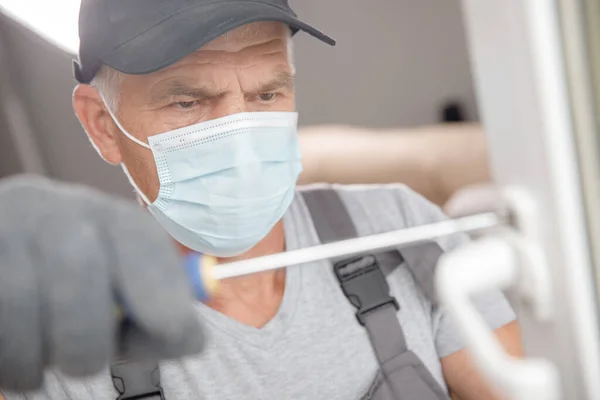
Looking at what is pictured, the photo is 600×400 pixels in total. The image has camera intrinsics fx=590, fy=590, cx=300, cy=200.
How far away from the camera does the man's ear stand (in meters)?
0.83

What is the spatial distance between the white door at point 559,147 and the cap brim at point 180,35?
382 millimetres

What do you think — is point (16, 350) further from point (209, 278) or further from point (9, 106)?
point (9, 106)

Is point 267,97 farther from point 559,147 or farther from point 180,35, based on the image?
point 559,147

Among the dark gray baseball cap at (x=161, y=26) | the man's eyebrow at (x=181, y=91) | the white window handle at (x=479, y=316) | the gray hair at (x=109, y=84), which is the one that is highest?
the dark gray baseball cap at (x=161, y=26)

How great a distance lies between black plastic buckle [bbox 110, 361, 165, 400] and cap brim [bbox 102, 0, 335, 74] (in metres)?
0.35

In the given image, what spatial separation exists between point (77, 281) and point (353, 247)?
0.18m

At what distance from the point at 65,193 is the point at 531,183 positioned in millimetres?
297

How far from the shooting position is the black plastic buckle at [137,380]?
2.30ft

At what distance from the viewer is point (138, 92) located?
2.53 ft

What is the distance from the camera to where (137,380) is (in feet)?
2.33

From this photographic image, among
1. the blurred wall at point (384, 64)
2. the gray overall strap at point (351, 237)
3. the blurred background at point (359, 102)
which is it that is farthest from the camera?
the blurred wall at point (384, 64)

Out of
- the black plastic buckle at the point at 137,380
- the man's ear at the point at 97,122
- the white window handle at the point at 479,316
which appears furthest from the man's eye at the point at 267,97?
the white window handle at the point at 479,316

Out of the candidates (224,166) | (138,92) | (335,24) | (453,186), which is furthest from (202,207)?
(335,24)

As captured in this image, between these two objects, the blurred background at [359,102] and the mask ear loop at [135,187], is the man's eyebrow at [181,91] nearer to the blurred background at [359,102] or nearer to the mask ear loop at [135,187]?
the mask ear loop at [135,187]
